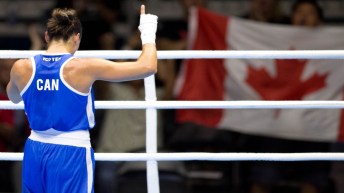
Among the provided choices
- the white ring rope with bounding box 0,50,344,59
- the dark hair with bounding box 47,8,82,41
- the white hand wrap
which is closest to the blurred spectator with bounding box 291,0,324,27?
the white ring rope with bounding box 0,50,344,59

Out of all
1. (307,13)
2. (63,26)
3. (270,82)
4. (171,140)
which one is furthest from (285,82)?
(63,26)

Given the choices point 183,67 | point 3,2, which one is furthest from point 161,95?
point 3,2

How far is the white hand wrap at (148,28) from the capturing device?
484 centimetres

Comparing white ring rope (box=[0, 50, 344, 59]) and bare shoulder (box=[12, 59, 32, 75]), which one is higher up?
white ring rope (box=[0, 50, 344, 59])

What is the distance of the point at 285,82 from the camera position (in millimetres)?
7336

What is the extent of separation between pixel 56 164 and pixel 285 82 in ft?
9.78

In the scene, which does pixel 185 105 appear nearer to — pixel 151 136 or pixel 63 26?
pixel 151 136

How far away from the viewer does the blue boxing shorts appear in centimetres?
477

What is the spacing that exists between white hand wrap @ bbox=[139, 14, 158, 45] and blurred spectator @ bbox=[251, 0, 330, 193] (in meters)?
2.45

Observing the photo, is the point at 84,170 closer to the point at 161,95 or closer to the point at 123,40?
the point at 161,95

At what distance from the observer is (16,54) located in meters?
5.61

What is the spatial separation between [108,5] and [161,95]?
1178 millimetres

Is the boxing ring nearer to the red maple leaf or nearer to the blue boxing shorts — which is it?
the blue boxing shorts

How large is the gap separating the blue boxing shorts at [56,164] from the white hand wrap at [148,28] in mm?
583
